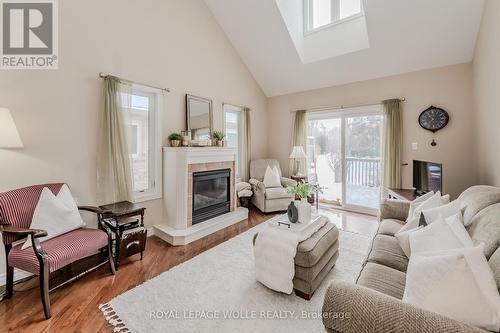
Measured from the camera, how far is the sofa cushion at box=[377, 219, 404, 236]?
7.41 feet

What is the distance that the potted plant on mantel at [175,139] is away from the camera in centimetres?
347

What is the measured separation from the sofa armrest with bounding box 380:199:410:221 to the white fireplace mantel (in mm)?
2383

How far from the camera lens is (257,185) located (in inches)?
183

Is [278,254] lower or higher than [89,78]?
lower

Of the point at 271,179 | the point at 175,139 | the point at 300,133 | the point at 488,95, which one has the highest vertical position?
the point at 488,95

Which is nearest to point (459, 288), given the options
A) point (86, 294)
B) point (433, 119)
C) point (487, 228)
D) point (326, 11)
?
point (487, 228)

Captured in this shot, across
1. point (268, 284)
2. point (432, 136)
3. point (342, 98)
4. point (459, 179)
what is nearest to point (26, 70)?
point (268, 284)

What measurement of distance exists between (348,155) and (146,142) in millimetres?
3888

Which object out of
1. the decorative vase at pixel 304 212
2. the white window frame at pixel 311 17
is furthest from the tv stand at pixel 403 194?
the white window frame at pixel 311 17

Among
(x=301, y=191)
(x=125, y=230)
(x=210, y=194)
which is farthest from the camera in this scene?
(x=210, y=194)

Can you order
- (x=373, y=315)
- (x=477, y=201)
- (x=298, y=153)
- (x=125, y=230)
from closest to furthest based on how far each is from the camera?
(x=373, y=315), (x=477, y=201), (x=125, y=230), (x=298, y=153)

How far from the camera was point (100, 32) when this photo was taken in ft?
9.25

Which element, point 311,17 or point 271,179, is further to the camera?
point 271,179

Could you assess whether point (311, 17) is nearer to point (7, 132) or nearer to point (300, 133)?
point (300, 133)
